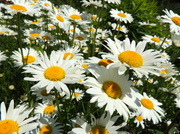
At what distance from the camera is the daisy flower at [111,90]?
1.33m

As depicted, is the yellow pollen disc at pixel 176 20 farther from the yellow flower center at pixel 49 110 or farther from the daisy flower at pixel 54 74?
the yellow flower center at pixel 49 110

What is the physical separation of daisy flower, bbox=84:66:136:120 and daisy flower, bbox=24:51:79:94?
0.67 ft

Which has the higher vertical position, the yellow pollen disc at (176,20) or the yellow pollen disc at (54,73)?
the yellow pollen disc at (176,20)

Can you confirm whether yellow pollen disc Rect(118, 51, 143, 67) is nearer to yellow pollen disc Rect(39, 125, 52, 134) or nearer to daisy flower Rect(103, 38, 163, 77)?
daisy flower Rect(103, 38, 163, 77)

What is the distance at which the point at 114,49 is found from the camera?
1.55m

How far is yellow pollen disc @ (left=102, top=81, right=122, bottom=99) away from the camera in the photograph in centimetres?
140

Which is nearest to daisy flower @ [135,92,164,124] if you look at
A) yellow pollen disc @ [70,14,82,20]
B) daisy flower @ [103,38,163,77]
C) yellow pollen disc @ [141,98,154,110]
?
yellow pollen disc @ [141,98,154,110]

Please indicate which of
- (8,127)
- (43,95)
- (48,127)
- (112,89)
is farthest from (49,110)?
(112,89)

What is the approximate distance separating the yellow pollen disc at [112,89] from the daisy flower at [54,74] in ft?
0.88

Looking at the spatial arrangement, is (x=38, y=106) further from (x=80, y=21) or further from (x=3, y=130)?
(x=80, y=21)

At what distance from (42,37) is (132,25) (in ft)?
10.7

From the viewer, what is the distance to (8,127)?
1.31 metres

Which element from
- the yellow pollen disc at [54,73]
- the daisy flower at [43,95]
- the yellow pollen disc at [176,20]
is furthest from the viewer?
the yellow pollen disc at [176,20]

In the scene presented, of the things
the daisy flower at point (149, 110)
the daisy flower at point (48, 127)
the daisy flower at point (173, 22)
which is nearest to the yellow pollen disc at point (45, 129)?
the daisy flower at point (48, 127)
